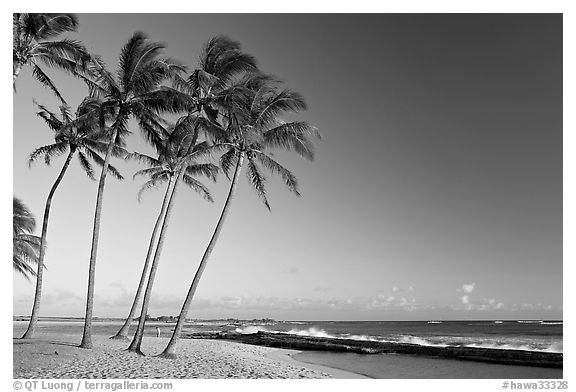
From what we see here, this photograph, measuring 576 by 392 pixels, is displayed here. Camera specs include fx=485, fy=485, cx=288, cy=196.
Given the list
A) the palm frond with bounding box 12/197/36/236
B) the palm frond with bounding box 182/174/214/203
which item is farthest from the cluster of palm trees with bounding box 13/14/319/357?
the palm frond with bounding box 12/197/36/236

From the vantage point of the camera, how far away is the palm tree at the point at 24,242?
60.2 feet

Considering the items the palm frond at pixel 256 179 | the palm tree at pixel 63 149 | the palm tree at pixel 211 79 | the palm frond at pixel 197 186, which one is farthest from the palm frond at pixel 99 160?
the palm frond at pixel 256 179

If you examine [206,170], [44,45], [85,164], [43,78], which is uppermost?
[44,45]

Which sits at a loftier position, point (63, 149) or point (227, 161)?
point (63, 149)

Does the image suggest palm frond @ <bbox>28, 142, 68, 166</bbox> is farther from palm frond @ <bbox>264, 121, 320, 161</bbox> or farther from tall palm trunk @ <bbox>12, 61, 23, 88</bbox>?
palm frond @ <bbox>264, 121, 320, 161</bbox>

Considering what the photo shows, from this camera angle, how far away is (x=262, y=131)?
11.7 m

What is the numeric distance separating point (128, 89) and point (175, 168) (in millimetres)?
3820

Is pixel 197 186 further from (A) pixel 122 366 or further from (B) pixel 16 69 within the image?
(A) pixel 122 366

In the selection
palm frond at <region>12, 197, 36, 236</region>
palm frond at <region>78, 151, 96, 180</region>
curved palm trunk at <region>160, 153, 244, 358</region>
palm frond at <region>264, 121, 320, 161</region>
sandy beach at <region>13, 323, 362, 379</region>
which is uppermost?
palm frond at <region>78, 151, 96, 180</region>

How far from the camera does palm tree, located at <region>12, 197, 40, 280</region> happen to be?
18.4 meters

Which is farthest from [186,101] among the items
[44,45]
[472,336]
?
[472,336]

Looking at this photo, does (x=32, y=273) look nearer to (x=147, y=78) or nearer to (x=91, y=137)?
(x=91, y=137)

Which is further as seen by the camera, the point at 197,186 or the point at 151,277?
the point at 197,186

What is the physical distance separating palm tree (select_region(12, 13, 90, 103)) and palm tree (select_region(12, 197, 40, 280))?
25.9 ft
